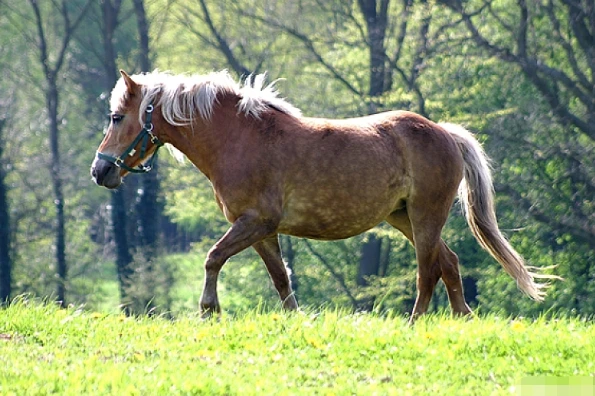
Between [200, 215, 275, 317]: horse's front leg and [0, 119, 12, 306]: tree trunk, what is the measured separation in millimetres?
27050

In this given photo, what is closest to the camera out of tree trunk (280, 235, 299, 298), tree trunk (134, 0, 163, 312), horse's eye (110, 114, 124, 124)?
horse's eye (110, 114, 124, 124)

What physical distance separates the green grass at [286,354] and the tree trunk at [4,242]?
2702 centimetres

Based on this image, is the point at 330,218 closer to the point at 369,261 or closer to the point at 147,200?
the point at 369,261

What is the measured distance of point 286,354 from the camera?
7430 mm

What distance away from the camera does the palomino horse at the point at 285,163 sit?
364 inches

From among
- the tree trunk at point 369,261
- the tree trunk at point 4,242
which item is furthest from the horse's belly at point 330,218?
the tree trunk at point 4,242

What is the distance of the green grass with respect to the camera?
258 inches

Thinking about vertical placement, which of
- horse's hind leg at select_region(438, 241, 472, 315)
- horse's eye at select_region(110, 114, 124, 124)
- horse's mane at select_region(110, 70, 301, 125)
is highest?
horse's mane at select_region(110, 70, 301, 125)

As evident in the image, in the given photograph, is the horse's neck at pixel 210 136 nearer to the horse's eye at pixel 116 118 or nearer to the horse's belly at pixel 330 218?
the horse's eye at pixel 116 118

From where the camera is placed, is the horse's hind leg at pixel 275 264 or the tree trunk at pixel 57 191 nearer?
the horse's hind leg at pixel 275 264

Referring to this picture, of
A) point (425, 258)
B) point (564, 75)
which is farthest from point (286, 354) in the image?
point (564, 75)

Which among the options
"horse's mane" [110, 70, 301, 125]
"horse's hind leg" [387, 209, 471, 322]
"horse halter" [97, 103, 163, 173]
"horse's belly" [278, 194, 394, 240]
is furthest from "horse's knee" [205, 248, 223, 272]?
"horse's hind leg" [387, 209, 471, 322]

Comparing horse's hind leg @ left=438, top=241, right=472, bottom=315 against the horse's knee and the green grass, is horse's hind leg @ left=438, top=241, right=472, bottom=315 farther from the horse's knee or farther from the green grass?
the horse's knee

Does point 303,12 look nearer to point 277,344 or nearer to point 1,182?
point 1,182
